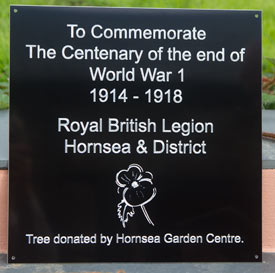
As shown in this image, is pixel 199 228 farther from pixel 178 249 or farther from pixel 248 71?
pixel 248 71

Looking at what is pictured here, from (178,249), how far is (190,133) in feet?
1.97

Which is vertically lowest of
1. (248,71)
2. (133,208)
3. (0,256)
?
(0,256)

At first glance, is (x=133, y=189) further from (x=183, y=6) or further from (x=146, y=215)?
(x=183, y=6)

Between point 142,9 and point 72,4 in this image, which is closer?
point 142,9

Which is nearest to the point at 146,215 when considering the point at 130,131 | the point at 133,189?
the point at 133,189

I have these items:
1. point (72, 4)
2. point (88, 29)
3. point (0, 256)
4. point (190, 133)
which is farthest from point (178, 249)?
point (72, 4)

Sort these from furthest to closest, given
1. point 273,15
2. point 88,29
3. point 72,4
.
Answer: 1. point 273,15
2. point 72,4
3. point 88,29

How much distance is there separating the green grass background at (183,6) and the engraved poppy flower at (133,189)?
3.14 ft

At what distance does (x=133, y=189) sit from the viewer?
282cm

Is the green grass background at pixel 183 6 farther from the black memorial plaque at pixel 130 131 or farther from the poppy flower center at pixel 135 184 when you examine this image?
the poppy flower center at pixel 135 184

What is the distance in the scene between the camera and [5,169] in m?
2.88

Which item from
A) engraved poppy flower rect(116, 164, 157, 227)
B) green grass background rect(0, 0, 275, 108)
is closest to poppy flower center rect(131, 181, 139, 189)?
engraved poppy flower rect(116, 164, 157, 227)

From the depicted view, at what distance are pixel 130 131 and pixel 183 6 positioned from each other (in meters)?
0.88

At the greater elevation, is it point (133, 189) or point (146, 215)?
point (133, 189)
